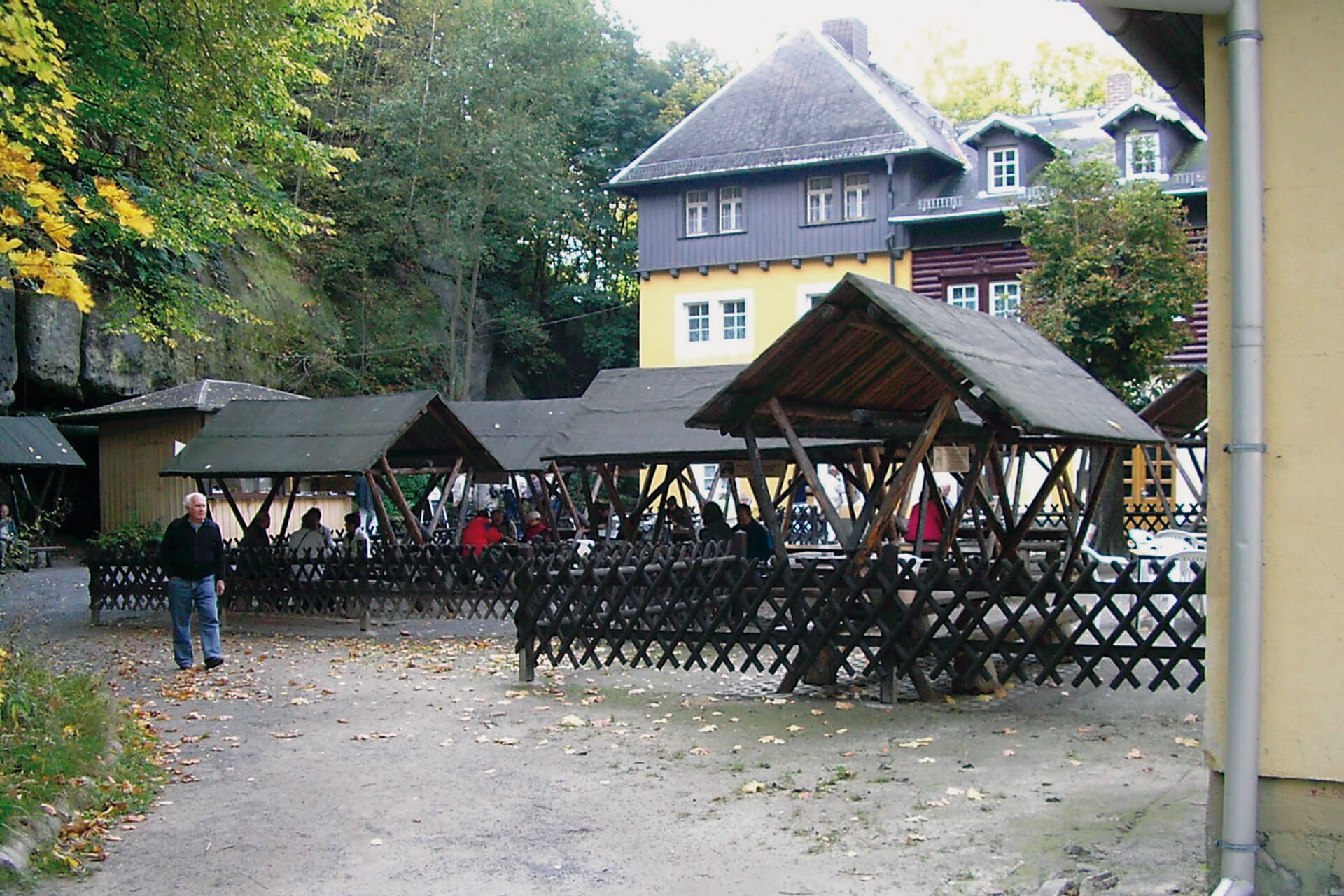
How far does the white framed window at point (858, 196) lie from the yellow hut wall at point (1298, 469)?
34287 millimetres

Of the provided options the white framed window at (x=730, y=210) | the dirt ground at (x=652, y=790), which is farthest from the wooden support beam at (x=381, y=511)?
the white framed window at (x=730, y=210)

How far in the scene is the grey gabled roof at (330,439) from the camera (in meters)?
18.0

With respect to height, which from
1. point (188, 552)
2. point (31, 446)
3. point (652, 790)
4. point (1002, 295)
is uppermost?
point (1002, 295)

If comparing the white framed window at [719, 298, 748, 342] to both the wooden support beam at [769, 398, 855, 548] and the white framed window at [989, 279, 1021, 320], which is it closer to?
the white framed window at [989, 279, 1021, 320]

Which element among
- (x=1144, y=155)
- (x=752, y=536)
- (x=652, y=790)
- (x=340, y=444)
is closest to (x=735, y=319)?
(x=1144, y=155)

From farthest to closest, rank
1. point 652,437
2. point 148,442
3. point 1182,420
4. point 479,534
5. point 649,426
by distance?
point 148,442
point 1182,420
point 479,534
point 649,426
point 652,437

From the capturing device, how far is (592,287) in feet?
170

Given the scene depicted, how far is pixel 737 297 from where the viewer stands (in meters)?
40.9

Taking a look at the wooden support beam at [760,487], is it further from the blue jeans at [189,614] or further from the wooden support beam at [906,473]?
the blue jeans at [189,614]

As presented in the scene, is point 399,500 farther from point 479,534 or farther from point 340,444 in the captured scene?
point 479,534

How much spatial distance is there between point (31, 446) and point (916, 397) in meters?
22.5

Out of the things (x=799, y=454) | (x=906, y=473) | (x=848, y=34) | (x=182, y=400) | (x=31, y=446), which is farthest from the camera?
(x=848, y=34)

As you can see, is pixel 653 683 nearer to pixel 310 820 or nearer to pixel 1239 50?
pixel 310 820

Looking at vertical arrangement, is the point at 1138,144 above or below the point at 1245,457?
above
